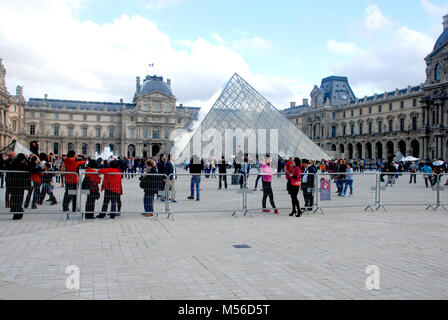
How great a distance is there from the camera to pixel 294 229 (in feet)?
23.6

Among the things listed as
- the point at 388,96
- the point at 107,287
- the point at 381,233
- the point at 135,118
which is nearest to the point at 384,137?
the point at 388,96

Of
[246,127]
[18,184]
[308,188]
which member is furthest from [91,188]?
[246,127]

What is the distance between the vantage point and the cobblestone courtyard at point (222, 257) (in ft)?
12.3

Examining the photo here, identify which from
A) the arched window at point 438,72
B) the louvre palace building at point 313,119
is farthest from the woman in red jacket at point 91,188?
the arched window at point 438,72

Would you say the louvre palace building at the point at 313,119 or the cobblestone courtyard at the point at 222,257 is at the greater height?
the louvre palace building at the point at 313,119

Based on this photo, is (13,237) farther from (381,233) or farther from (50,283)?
(381,233)

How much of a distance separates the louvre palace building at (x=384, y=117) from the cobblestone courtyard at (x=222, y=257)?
38369 millimetres

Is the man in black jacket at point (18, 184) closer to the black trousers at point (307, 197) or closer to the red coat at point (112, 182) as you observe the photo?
the red coat at point (112, 182)

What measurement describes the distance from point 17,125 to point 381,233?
236 feet

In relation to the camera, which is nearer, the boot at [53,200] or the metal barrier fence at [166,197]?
the metal barrier fence at [166,197]

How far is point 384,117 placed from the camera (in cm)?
5922

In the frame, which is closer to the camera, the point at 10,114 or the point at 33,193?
the point at 33,193

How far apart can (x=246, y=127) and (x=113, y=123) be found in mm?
60988

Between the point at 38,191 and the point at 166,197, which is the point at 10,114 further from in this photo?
the point at 166,197
